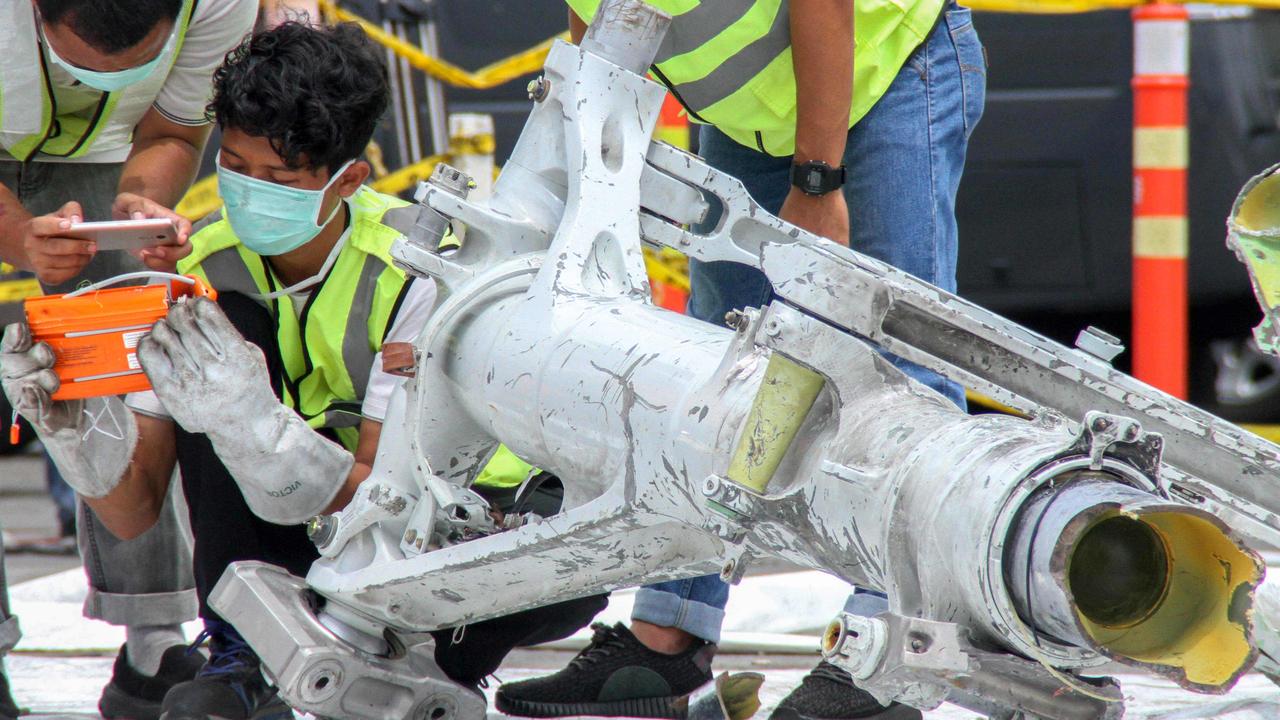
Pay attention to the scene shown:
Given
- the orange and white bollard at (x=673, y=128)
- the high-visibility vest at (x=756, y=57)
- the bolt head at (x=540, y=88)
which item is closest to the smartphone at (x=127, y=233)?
the bolt head at (x=540, y=88)

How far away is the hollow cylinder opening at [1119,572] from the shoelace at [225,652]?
124cm

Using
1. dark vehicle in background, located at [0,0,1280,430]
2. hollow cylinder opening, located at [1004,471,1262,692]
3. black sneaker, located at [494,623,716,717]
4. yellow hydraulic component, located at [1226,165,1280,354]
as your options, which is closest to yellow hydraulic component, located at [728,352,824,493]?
hollow cylinder opening, located at [1004,471,1262,692]

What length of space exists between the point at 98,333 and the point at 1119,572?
123 cm

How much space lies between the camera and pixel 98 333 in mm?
1819

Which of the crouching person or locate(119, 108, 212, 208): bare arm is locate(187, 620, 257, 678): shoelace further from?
locate(119, 108, 212, 208): bare arm

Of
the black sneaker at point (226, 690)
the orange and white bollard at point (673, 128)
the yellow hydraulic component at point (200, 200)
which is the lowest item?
the black sneaker at point (226, 690)

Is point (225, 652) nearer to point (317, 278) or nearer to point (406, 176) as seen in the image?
point (317, 278)

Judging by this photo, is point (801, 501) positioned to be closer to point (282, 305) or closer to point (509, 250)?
point (509, 250)

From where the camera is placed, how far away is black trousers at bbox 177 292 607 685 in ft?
6.70

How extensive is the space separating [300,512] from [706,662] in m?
0.67

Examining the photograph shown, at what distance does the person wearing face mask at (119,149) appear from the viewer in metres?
2.19

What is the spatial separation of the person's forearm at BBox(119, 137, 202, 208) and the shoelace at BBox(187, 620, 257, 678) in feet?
2.30

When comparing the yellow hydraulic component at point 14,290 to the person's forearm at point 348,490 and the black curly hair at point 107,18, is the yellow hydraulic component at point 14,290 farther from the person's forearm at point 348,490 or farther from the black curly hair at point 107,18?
the person's forearm at point 348,490

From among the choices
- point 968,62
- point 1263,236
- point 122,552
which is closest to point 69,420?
point 122,552
